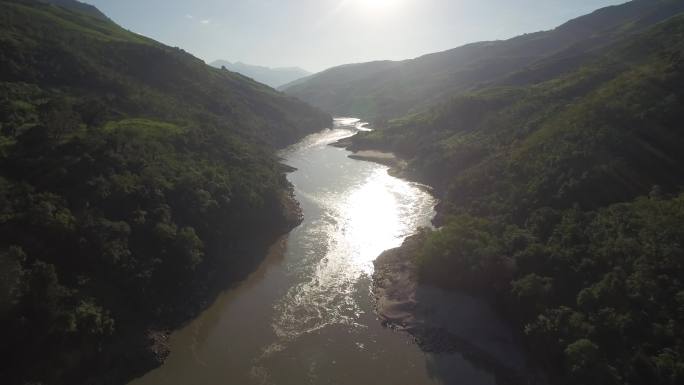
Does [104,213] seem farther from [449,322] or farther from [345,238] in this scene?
[449,322]

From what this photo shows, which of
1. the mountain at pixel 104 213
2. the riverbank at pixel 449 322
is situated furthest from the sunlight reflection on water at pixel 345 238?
the mountain at pixel 104 213

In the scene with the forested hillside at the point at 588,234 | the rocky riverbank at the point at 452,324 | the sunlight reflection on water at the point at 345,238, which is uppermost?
the forested hillside at the point at 588,234

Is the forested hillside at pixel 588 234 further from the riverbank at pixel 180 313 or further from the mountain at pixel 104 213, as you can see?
the mountain at pixel 104 213

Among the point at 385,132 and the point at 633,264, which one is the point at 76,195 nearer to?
the point at 633,264

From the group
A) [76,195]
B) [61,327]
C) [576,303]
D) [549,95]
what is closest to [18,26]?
[76,195]

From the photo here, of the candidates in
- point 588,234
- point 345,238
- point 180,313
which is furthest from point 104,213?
point 588,234

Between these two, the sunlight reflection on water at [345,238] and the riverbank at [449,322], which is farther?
the sunlight reflection on water at [345,238]
